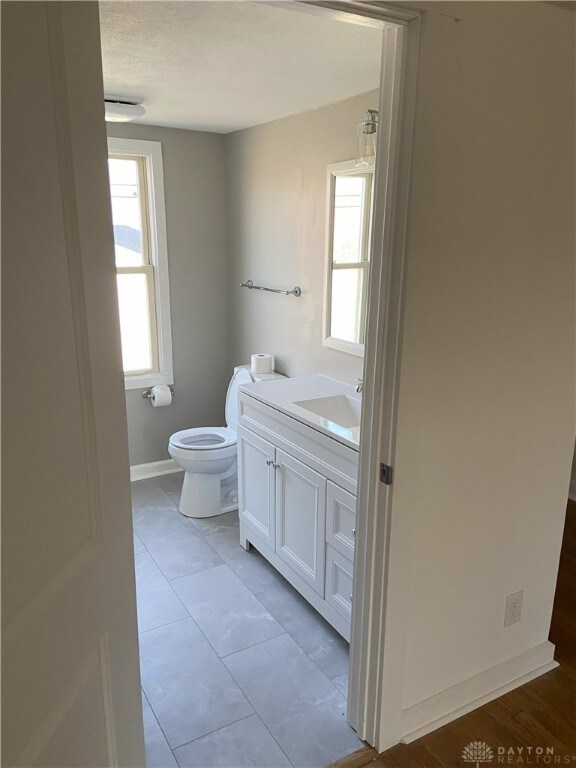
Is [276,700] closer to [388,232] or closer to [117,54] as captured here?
[388,232]

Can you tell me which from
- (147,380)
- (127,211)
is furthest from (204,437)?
(127,211)

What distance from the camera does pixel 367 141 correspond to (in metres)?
2.48

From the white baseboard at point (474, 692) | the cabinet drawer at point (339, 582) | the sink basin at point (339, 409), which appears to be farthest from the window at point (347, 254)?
the white baseboard at point (474, 692)

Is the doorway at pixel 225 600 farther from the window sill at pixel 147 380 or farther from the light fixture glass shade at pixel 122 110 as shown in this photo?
the light fixture glass shade at pixel 122 110

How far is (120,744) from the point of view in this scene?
111 cm

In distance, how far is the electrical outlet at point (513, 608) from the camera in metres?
1.97

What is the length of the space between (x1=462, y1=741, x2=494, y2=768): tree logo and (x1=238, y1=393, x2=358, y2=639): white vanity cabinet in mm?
549

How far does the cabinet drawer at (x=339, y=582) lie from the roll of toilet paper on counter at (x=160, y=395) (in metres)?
1.88

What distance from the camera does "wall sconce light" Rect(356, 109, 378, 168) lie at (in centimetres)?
236

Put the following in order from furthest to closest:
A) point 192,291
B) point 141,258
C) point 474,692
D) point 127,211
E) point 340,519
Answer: point 192,291, point 141,258, point 127,211, point 340,519, point 474,692

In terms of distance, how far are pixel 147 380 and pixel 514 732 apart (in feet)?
9.12

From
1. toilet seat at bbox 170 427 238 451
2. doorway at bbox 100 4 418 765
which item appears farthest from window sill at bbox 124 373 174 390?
toilet seat at bbox 170 427 238 451

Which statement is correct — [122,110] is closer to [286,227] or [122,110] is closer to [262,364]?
[286,227]

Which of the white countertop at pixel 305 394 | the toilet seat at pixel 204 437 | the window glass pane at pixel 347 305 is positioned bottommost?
the toilet seat at pixel 204 437
